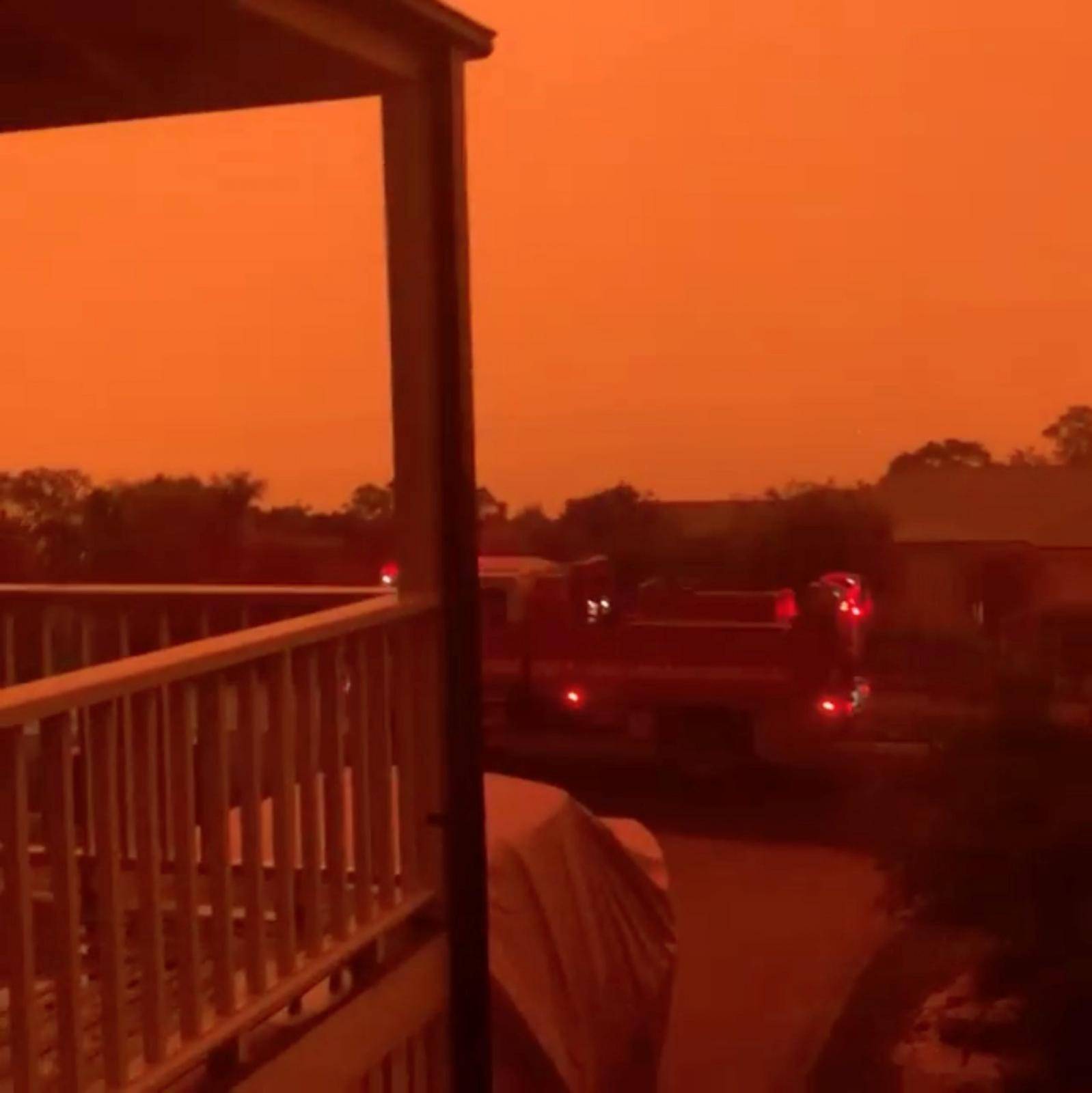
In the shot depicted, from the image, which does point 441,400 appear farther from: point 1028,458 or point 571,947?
point 1028,458

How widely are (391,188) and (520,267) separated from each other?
8.32ft

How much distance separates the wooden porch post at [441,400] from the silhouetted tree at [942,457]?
8.09 ft

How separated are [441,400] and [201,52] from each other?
2.27 ft

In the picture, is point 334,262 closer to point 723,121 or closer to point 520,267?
point 520,267

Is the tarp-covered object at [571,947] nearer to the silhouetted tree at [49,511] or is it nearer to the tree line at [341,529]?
the tree line at [341,529]

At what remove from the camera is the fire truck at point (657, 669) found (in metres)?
6.02

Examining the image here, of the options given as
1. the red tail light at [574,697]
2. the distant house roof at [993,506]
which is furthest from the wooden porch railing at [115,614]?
the red tail light at [574,697]

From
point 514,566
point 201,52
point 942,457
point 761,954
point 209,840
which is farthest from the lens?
point 514,566

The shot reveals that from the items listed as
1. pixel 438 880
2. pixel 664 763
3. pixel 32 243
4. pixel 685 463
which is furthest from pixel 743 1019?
pixel 32 243

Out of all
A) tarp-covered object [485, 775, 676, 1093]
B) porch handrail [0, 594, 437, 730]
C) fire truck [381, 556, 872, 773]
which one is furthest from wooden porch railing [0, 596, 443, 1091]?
fire truck [381, 556, 872, 773]

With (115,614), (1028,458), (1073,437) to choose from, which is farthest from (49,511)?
(1073,437)

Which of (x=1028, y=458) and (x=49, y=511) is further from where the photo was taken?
(x=49, y=511)

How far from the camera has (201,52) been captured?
2.83m

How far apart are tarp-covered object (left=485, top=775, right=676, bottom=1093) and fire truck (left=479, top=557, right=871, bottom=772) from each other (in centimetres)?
146
